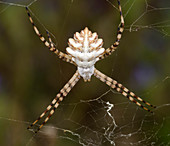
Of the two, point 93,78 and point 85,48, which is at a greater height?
point 93,78

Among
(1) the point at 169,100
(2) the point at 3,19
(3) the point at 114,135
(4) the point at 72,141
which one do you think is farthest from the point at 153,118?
(2) the point at 3,19

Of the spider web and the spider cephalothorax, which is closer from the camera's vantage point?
the spider cephalothorax

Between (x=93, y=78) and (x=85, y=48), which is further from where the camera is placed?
(x=93, y=78)

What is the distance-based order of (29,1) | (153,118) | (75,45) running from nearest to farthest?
(75,45)
(29,1)
(153,118)

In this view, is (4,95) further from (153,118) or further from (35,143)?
(153,118)
